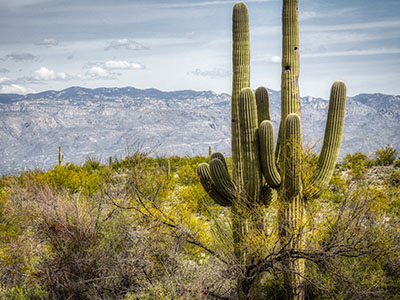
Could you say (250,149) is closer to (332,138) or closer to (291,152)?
(291,152)

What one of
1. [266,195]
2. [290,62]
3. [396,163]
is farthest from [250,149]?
[396,163]

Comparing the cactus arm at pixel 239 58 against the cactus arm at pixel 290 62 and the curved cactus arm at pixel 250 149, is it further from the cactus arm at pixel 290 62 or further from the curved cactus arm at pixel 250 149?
the cactus arm at pixel 290 62

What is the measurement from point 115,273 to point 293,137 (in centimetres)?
405

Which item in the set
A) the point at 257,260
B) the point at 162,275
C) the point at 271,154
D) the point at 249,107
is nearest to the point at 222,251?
the point at 257,260

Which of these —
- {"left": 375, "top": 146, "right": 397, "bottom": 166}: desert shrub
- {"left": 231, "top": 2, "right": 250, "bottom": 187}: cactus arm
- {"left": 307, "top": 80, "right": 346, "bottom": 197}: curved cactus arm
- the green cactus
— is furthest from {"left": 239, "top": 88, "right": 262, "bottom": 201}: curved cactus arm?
Answer: {"left": 375, "top": 146, "right": 397, "bottom": 166}: desert shrub

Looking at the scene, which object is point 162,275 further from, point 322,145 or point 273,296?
point 322,145

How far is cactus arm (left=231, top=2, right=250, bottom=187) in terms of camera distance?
Answer: 786cm

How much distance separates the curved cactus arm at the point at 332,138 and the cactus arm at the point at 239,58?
150cm

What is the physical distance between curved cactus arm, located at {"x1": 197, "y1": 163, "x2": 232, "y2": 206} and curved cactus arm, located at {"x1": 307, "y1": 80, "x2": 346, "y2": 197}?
64.7 inches

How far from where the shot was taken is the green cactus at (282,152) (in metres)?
7.30

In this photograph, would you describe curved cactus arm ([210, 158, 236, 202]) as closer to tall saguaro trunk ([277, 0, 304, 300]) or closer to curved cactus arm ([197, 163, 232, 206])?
curved cactus arm ([197, 163, 232, 206])

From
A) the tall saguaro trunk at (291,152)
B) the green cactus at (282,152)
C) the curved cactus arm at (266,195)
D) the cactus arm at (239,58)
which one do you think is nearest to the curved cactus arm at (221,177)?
the green cactus at (282,152)

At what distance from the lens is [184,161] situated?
2152 centimetres

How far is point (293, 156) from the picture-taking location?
7.19 meters
